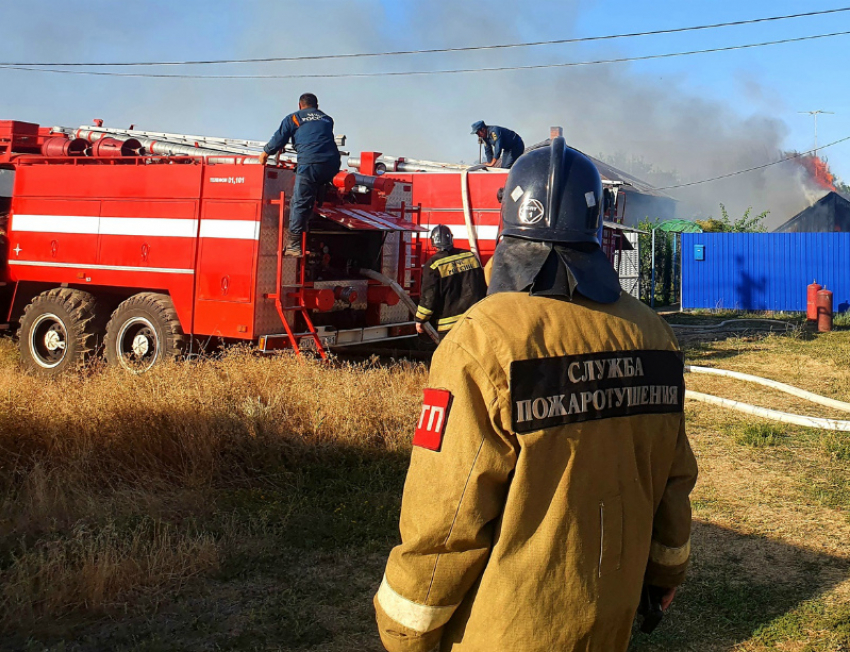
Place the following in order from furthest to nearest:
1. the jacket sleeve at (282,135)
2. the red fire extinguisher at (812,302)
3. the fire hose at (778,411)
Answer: the red fire extinguisher at (812,302)
the jacket sleeve at (282,135)
the fire hose at (778,411)

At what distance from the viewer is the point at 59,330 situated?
9.44 meters

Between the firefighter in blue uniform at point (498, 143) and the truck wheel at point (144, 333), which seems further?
the firefighter in blue uniform at point (498, 143)

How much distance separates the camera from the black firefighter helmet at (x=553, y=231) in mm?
1867

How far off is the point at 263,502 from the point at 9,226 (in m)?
6.72

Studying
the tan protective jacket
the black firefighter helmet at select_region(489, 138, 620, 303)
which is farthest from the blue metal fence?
the tan protective jacket

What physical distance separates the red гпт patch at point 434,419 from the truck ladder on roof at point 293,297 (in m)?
6.12

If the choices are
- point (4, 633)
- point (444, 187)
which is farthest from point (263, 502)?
point (444, 187)

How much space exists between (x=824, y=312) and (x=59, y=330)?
1326 centimetres

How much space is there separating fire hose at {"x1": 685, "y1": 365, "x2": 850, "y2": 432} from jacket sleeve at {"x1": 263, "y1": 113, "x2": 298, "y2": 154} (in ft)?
16.0

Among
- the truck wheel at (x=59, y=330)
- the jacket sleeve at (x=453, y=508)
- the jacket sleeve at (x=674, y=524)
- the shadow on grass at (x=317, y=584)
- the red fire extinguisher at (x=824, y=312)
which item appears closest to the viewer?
the jacket sleeve at (x=453, y=508)

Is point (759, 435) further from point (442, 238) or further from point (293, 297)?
point (293, 297)

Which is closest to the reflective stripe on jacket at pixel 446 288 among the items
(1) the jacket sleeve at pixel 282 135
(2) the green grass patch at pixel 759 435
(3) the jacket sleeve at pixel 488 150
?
(1) the jacket sleeve at pixel 282 135

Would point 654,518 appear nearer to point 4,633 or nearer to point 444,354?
point 444,354

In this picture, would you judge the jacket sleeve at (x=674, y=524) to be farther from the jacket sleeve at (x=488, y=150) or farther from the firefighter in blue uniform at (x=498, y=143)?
the jacket sleeve at (x=488, y=150)
